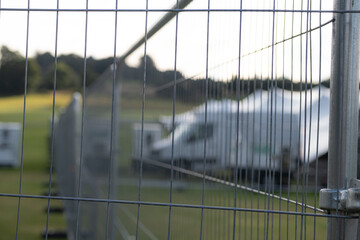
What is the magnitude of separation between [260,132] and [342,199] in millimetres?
453

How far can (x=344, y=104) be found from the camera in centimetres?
224

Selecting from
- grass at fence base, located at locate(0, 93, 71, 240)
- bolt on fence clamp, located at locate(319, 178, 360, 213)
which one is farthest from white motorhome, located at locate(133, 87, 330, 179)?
grass at fence base, located at locate(0, 93, 71, 240)

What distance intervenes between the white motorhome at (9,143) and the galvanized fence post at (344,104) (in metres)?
27.0

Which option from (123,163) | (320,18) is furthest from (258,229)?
(123,163)

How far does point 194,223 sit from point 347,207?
131cm

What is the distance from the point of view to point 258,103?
2.71 metres

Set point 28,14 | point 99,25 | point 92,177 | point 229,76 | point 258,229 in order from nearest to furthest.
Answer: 1. point 28,14
2. point 258,229
3. point 229,76
4. point 99,25
5. point 92,177

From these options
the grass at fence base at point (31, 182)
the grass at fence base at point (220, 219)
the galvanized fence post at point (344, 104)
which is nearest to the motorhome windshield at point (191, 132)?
the grass at fence base at point (220, 219)

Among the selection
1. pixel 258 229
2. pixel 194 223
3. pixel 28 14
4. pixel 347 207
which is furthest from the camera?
pixel 194 223

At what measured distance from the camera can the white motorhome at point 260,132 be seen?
2453 mm

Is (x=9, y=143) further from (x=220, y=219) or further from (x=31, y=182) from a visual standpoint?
(x=220, y=219)

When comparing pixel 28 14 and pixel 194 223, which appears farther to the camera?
pixel 194 223

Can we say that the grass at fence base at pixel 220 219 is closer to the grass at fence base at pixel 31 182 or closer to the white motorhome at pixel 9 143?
the grass at fence base at pixel 31 182

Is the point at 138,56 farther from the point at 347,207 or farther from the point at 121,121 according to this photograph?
the point at 347,207
